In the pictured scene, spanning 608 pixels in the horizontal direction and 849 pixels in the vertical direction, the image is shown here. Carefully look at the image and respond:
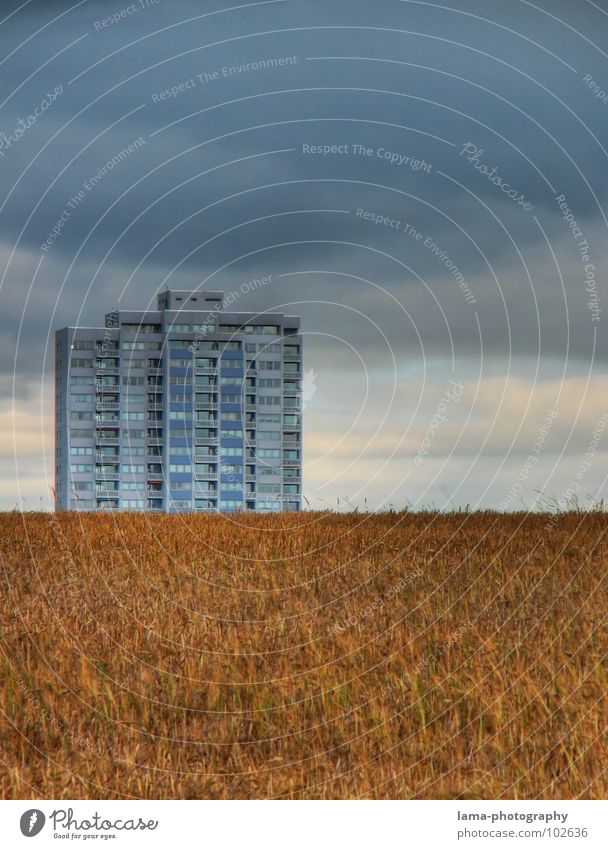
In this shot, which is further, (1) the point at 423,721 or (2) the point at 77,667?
(2) the point at 77,667

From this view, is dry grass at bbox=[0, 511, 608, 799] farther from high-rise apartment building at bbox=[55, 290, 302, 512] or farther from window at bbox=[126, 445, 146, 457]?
window at bbox=[126, 445, 146, 457]

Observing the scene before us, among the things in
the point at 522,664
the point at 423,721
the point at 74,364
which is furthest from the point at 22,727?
the point at 74,364

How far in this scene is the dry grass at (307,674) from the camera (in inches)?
282

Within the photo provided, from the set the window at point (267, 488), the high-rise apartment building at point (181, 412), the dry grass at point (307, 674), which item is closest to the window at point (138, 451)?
the high-rise apartment building at point (181, 412)

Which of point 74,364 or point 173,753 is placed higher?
point 74,364

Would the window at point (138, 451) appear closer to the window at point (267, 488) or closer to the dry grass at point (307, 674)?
the window at point (267, 488)

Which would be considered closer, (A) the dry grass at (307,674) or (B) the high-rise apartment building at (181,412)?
(A) the dry grass at (307,674)

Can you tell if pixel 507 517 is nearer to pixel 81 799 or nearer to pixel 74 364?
pixel 81 799

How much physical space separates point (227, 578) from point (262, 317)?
159m

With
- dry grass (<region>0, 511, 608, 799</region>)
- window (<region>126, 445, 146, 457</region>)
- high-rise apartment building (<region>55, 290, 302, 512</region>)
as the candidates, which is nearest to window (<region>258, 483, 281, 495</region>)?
high-rise apartment building (<region>55, 290, 302, 512</region>)

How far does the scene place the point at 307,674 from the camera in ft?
29.5
